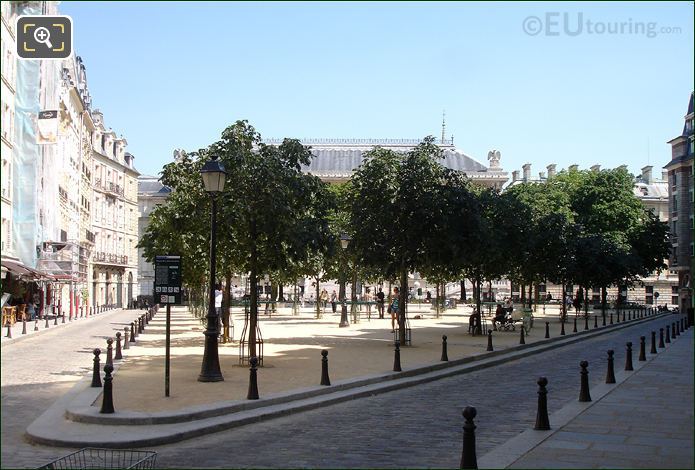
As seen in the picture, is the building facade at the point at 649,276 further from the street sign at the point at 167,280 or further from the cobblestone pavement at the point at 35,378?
the street sign at the point at 167,280

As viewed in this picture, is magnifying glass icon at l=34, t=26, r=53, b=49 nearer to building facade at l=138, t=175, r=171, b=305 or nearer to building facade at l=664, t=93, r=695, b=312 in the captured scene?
building facade at l=664, t=93, r=695, b=312

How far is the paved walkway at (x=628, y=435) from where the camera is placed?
9.29m

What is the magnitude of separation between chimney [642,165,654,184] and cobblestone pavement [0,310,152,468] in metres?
106

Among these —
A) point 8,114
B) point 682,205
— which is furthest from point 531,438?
point 682,205

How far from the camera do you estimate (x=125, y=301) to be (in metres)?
87.9

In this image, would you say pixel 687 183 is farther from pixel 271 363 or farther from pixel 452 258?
pixel 271 363

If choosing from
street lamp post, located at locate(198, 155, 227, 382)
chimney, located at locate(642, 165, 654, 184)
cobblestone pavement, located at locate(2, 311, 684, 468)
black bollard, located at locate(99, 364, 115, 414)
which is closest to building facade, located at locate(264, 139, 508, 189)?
chimney, located at locate(642, 165, 654, 184)

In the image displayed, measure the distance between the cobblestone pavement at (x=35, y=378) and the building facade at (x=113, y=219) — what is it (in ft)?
145

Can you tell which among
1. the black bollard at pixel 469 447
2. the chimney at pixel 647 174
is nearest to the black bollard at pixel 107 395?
the black bollard at pixel 469 447

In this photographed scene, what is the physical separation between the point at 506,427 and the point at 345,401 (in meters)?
4.11

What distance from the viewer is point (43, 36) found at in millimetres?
10977

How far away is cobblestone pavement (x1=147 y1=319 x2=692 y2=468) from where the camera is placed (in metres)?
9.91

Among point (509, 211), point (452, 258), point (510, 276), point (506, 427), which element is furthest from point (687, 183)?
point (506, 427)

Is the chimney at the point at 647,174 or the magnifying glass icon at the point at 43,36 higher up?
the chimney at the point at 647,174
